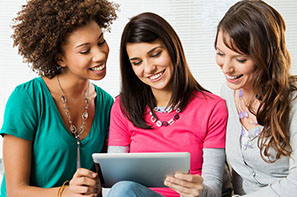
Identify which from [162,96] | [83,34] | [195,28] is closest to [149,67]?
[162,96]

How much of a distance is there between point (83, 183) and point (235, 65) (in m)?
0.76

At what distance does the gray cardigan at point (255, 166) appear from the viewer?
1.46m

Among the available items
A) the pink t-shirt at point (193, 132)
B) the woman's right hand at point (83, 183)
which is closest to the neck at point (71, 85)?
the pink t-shirt at point (193, 132)

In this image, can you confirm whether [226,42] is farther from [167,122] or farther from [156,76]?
[167,122]

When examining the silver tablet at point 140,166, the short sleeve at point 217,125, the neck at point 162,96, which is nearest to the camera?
the silver tablet at point 140,166

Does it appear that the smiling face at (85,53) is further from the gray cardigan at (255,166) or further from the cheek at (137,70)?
the gray cardigan at (255,166)

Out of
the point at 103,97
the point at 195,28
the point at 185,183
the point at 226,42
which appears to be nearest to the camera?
the point at 185,183

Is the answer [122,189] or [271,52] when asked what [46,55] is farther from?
[271,52]

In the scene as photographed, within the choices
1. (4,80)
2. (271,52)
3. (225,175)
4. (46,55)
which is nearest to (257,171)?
(225,175)

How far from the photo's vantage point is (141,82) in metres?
1.86

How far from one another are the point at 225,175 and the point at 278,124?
431 millimetres

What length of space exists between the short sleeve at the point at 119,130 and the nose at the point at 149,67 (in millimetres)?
276

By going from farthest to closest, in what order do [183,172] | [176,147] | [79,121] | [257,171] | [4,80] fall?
[4,80] < [79,121] < [176,147] < [257,171] < [183,172]

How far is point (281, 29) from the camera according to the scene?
4.91ft
